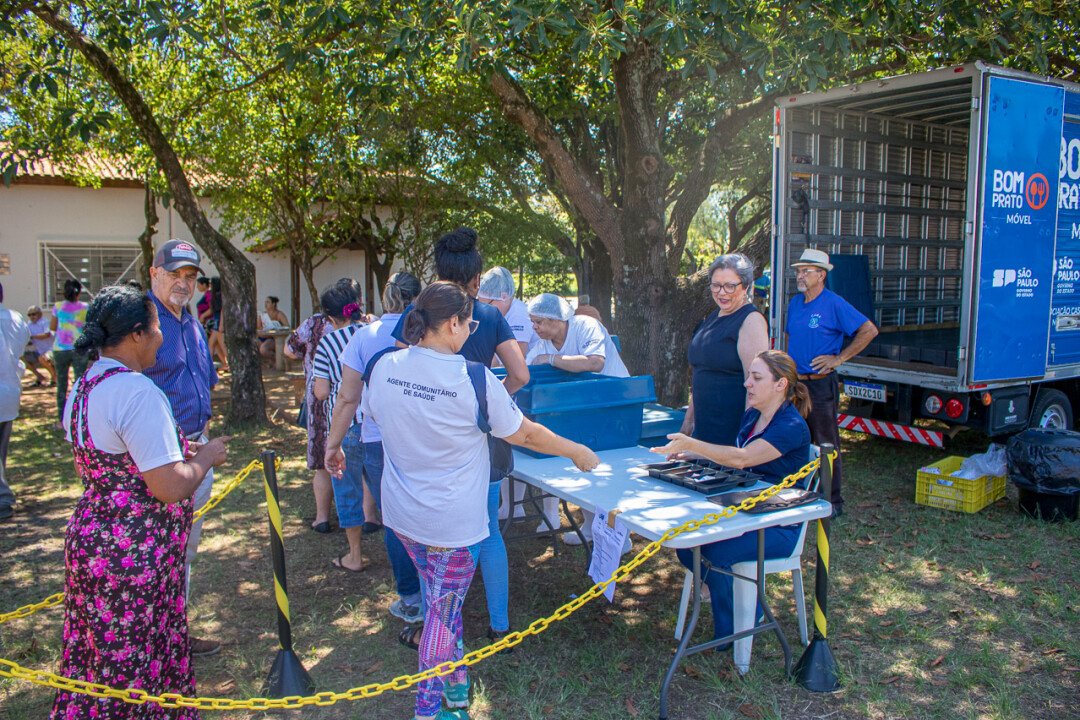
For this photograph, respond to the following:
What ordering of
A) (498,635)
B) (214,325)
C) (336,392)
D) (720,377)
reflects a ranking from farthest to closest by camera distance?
1. (214,325)
2. (336,392)
3. (720,377)
4. (498,635)

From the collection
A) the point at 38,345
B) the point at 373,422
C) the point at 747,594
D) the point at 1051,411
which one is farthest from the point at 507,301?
the point at 38,345

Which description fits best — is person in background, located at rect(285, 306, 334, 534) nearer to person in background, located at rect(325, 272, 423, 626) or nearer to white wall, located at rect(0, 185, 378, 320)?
person in background, located at rect(325, 272, 423, 626)

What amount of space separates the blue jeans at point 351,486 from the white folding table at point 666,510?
126cm

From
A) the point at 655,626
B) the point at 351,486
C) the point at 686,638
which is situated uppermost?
the point at 351,486

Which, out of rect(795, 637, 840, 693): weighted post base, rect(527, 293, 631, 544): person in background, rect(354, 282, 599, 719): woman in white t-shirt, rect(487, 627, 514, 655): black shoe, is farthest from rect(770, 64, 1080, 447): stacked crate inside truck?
rect(354, 282, 599, 719): woman in white t-shirt

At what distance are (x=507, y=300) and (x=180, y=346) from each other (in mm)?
1854

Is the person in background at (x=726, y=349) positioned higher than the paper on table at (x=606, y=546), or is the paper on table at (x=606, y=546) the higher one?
the person in background at (x=726, y=349)

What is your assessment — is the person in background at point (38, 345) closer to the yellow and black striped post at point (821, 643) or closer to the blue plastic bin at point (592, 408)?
the blue plastic bin at point (592, 408)

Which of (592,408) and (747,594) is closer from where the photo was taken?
(747,594)

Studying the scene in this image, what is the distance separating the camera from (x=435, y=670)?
292 cm

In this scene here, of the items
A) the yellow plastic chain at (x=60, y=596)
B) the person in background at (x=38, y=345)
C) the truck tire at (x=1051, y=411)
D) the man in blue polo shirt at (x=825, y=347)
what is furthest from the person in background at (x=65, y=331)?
the truck tire at (x=1051, y=411)

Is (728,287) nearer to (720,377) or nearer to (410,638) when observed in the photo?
(720,377)

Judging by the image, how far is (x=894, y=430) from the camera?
6.62 metres

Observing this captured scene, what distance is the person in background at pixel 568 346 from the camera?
15.5ft
